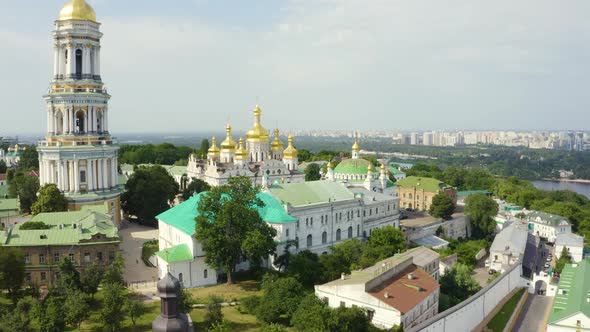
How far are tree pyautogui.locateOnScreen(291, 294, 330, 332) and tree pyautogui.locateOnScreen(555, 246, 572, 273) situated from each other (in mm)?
26985

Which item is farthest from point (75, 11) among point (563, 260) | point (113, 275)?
point (563, 260)

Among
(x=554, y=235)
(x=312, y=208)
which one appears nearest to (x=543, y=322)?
(x=312, y=208)

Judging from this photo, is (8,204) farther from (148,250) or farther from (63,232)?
(63,232)

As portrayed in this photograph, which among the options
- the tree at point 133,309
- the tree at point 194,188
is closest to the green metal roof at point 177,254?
the tree at point 133,309

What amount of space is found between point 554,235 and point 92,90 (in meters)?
47.8

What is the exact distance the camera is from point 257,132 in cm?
6356

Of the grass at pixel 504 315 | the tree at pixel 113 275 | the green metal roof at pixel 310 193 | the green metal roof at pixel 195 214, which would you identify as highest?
the green metal roof at pixel 310 193

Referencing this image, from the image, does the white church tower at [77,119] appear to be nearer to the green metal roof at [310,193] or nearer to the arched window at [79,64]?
the arched window at [79,64]

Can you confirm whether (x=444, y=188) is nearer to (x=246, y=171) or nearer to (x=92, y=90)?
(x=246, y=171)

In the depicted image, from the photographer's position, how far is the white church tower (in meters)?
41.3

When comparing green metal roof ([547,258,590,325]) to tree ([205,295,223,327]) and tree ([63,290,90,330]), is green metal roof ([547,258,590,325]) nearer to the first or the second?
tree ([205,295,223,327])

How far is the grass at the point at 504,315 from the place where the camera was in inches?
1228

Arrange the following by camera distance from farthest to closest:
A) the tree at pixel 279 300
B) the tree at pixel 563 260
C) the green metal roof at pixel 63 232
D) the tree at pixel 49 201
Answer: the tree at pixel 563 260, the tree at pixel 49 201, the green metal roof at pixel 63 232, the tree at pixel 279 300

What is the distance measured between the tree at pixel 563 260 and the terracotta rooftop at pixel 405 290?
57.5 feet
